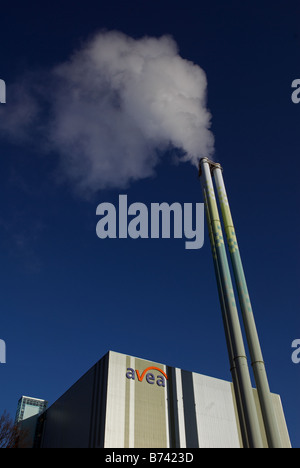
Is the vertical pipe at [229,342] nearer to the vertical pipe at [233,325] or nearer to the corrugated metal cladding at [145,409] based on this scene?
the vertical pipe at [233,325]

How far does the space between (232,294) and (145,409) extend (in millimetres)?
13685

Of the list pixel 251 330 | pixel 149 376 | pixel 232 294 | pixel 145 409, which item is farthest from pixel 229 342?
pixel 145 409

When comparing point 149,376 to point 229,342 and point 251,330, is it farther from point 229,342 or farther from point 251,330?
point 251,330

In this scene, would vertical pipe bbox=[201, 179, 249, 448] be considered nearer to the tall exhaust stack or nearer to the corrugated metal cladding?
the tall exhaust stack

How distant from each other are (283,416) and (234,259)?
2258 cm

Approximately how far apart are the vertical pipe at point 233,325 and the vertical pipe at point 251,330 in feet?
2.58

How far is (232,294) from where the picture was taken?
1431 inches

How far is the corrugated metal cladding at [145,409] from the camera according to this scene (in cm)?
3434

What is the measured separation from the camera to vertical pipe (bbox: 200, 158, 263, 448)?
30.2 meters

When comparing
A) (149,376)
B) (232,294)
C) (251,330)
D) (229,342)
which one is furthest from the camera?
(149,376)

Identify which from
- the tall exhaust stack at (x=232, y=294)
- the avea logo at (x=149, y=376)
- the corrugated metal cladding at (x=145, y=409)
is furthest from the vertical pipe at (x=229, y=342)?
the avea logo at (x=149, y=376)
